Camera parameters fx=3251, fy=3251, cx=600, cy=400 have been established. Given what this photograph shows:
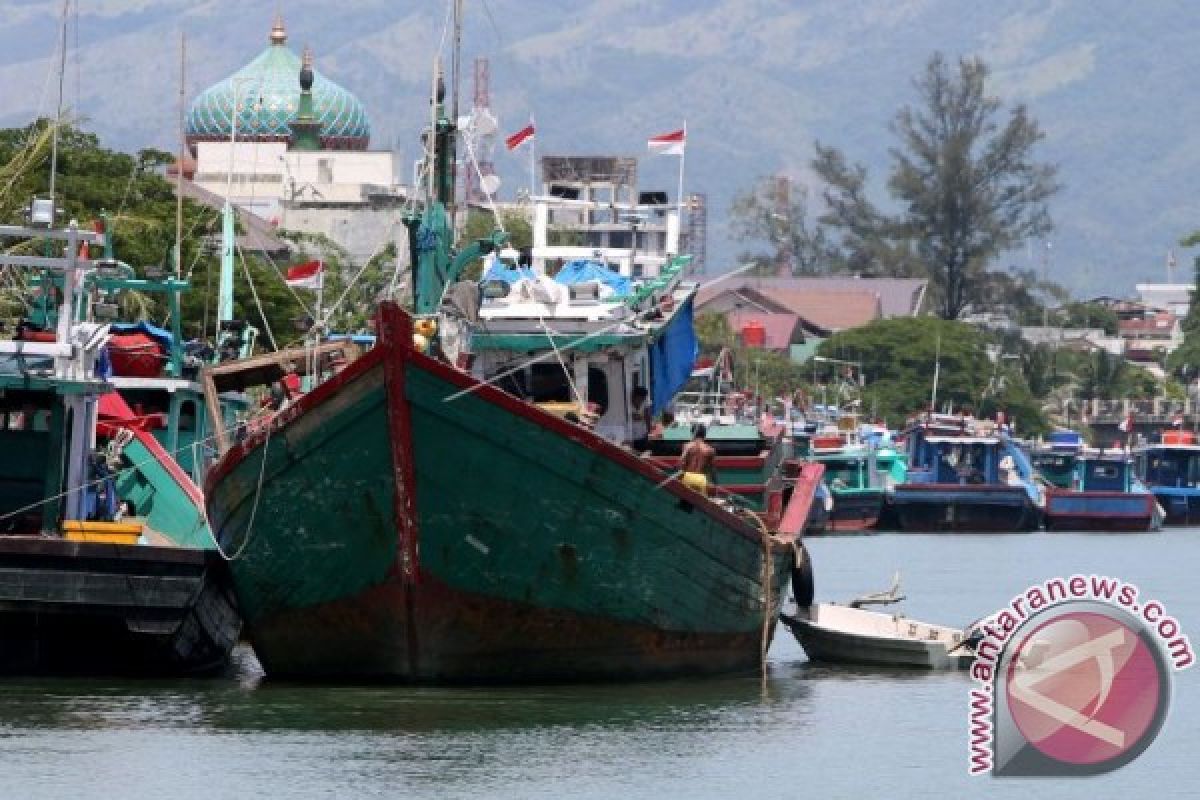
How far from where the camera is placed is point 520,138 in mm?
44750

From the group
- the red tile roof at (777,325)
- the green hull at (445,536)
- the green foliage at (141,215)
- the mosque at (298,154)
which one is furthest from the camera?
the red tile roof at (777,325)

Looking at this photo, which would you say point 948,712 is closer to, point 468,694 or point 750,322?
point 468,694

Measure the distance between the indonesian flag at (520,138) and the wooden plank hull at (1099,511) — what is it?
5004 cm

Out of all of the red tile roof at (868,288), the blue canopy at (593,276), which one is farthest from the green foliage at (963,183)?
the blue canopy at (593,276)

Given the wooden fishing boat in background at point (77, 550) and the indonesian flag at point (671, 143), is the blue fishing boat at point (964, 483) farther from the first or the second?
the wooden fishing boat in background at point (77, 550)

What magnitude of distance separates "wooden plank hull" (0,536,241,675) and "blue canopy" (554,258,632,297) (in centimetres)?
842

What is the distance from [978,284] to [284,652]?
12200cm

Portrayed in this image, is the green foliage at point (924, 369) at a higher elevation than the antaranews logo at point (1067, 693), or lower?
higher

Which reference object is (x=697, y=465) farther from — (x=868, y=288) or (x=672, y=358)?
(x=868, y=288)

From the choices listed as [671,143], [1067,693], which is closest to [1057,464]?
[671,143]

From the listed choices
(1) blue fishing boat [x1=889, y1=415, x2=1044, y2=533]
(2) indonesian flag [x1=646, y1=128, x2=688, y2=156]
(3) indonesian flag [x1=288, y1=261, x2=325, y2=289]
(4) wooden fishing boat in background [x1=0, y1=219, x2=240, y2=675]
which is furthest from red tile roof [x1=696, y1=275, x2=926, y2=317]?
A: (4) wooden fishing boat in background [x1=0, y1=219, x2=240, y2=675]

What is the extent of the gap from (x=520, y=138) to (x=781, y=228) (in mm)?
133205

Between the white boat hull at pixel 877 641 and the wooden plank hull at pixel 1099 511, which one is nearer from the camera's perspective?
the white boat hull at pixel 877 641

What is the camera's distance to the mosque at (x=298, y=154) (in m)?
116
